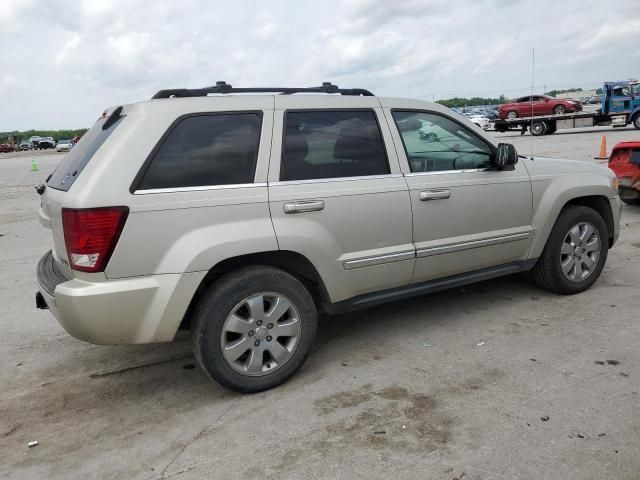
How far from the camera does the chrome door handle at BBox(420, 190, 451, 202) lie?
3791 mm

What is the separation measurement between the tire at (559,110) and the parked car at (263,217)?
2947cm

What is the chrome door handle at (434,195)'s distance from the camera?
3.79 meters

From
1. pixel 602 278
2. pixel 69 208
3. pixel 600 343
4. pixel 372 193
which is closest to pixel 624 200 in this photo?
pixel 602 278

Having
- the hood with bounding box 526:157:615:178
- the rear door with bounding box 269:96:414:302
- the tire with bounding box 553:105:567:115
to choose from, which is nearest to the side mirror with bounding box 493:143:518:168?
the hood with bounding box 526:157:615:178

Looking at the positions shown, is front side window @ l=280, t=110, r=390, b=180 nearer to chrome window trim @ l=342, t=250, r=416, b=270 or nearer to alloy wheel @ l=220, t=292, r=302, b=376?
chrome window trim @ l=342, t=250, r=416, b=270

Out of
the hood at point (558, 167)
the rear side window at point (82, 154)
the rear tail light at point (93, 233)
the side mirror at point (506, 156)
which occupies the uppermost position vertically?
the rear side window at point (82, 154)

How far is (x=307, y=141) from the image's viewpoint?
11.5 ft

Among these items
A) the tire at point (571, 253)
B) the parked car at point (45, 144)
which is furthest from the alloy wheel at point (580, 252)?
the parked car at point (45, 144)

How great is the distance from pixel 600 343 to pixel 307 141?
8.14 ft

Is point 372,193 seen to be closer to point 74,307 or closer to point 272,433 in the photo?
point 272,433

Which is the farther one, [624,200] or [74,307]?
[624,200]

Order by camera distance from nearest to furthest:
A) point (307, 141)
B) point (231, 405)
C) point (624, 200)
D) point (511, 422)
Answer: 1. point (511, 422)
2. point (231, 405)
3. point (307, 141)
4. point (624, 200)

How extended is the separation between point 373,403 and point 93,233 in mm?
1835

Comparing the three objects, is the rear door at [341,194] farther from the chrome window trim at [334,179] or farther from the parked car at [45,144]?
the parked car at [45,144]
